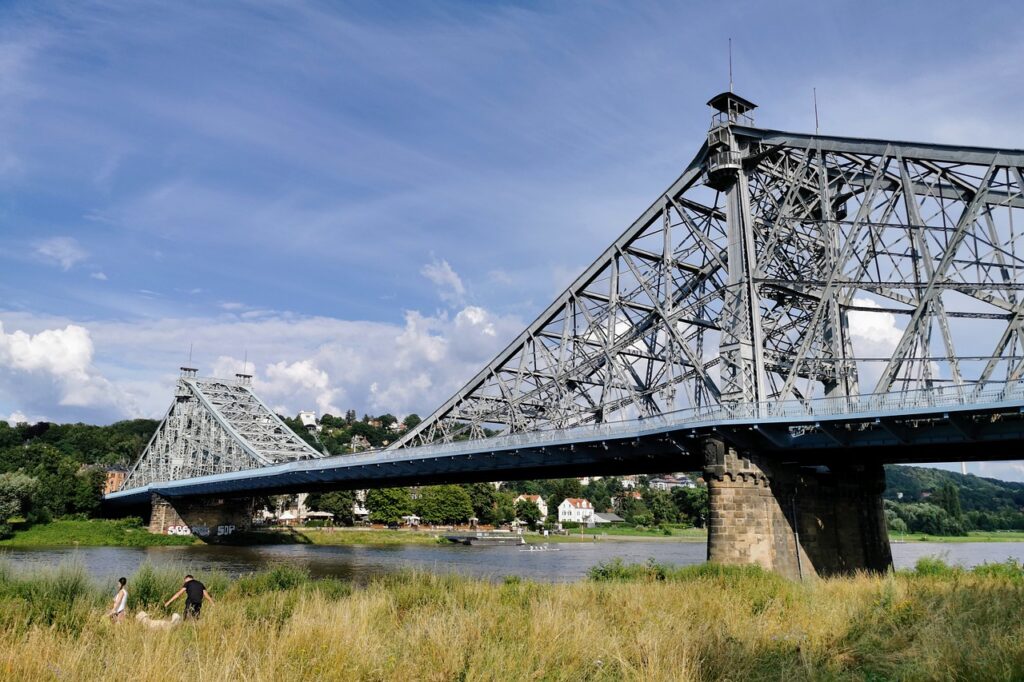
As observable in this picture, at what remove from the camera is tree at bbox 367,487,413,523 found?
98.6 meters

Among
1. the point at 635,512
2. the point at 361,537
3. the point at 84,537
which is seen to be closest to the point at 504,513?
the point at 635,512

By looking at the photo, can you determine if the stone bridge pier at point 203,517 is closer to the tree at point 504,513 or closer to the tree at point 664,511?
the tree at point 504,513

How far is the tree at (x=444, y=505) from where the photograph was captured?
102m

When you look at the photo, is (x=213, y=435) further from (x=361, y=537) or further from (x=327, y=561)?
(x=327, y=561)

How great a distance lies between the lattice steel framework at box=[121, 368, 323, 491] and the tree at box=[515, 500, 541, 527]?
38016 mm

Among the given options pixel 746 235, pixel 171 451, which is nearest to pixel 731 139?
pixel 746 235

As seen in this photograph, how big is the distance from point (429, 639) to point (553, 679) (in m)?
1.71

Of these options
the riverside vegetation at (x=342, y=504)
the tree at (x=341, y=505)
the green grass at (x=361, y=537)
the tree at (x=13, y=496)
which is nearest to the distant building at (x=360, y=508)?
the tree at (x=341, y=505)

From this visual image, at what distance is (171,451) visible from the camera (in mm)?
95938

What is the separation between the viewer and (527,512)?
11225 cm

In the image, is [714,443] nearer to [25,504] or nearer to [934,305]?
[934,305]

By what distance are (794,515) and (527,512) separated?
280ft

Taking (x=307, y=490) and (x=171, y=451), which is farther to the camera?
(x=171, y=451)

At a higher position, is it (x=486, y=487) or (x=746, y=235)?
(x=746, y=235)
